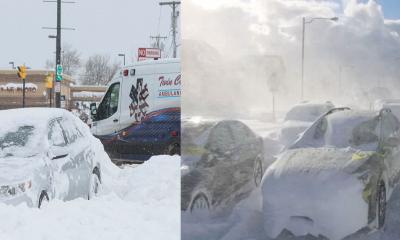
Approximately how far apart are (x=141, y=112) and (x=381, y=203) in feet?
26.5

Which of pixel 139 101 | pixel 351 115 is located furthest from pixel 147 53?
pixel 351 115

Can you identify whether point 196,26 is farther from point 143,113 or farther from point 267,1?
point 143,113

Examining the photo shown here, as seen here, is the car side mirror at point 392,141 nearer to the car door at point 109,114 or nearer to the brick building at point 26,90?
the car door at point 109,114

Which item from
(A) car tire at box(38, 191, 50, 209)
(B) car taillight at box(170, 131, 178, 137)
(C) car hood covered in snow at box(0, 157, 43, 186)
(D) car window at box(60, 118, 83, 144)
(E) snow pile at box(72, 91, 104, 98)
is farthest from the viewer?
(E) snow pile at box(72, 91, 104, 98)

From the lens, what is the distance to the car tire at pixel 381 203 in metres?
1.36

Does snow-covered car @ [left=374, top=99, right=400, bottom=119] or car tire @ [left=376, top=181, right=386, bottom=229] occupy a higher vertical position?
snow-covered car @ [left=374, top=99, right=400, bottom=119]

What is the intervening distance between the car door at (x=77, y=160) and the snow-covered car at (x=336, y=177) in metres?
4.47

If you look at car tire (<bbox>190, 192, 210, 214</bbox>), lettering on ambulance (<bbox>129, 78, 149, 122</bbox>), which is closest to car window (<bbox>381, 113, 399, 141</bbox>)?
car tire (<bbox>190, 192, 210, 214</bbox>)

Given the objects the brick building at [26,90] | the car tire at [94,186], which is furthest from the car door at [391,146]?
the brick building at [26,90]

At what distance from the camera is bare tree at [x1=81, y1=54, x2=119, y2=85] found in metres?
38.6

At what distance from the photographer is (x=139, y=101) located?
30.7 feet

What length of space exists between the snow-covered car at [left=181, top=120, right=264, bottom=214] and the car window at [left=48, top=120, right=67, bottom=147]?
14.2ft

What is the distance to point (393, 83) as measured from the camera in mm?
1444

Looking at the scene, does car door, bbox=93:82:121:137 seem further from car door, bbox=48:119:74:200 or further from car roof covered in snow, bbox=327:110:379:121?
car roof covered in snow, bbox=327:110:379:121
